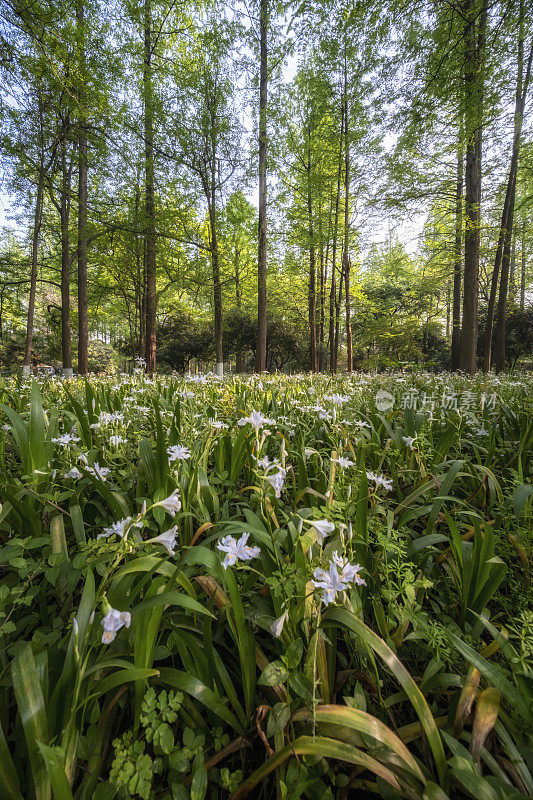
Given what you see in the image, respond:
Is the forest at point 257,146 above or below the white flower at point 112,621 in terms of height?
above

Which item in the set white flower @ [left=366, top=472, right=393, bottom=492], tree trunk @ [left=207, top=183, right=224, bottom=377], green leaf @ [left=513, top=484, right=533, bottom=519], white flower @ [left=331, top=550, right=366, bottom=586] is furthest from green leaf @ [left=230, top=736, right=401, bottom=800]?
tree trunk @ [left=207, top=183, right=224, bottom=377]

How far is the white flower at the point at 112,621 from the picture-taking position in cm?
54

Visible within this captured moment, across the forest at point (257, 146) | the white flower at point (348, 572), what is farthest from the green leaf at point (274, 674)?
the forest at point (257, 146)

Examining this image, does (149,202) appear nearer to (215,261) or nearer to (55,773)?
(215,261)

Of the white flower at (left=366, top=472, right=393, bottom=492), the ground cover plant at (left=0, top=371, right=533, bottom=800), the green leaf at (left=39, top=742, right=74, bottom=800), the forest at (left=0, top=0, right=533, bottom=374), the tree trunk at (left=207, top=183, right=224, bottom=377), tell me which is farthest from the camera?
the tree trunk at (left=207, top=183, right=224, bottom=377)

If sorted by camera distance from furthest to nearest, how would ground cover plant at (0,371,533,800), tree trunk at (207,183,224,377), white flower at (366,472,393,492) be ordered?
tree trunk at (207,183,224,377)
white flower at (366,472,393,492)
ground cover plant at (0,371,533,800)

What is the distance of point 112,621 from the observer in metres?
0.55

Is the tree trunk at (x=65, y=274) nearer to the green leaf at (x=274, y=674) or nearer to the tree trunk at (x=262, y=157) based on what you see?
the tree trunk at (x=262, y=157)

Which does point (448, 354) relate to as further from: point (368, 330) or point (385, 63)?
point (385, 63)

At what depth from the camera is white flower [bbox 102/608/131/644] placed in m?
0.54

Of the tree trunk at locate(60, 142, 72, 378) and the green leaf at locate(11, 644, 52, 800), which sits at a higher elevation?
the tree trunk at locate(60, 142, 72, 378)

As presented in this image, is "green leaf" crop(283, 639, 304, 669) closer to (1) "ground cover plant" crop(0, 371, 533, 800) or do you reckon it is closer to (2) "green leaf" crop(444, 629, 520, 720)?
(1) "ground cover plant" crop(0, 371, 533, 800)

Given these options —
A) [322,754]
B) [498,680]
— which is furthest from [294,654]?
[498,680]

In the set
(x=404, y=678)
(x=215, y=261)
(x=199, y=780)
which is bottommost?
(x=199, y=780)
